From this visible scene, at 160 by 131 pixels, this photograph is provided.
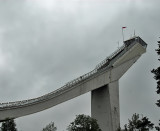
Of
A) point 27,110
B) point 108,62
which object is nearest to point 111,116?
point 108,62

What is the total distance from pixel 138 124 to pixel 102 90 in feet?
42.6

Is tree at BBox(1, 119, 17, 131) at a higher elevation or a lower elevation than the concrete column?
lower

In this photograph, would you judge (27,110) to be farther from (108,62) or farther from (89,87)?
(108,62)

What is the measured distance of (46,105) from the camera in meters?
32.3

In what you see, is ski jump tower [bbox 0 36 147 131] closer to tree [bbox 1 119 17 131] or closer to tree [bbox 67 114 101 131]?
tree [bbox 1 119 17 131]

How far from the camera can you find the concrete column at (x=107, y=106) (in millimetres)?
36031

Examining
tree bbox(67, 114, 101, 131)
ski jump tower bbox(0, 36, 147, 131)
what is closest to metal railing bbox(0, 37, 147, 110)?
ski jump tower bbox(0, 36, 147, 131)

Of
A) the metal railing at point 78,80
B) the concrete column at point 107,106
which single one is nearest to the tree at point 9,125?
the metal railing at point 78,80

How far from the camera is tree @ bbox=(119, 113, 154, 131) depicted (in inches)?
958

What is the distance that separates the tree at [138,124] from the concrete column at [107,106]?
9717 mm

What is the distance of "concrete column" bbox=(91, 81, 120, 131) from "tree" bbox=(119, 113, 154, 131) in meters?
9.72

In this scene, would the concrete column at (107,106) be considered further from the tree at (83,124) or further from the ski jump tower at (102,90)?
the tree at (83,124)

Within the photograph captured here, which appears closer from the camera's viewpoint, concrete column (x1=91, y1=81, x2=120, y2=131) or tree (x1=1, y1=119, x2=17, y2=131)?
tree (x1=1, y1=119, x2=17, y2=131)

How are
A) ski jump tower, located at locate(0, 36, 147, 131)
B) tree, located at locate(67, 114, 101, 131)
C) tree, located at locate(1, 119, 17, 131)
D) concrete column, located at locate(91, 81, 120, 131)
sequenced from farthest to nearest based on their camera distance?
concrete column, located at locate(91, 81, 120, 131) → ski jump tower, located at locate(0, 36, 147, 131) → tree, located at locate(1, 119, 17, 131) → tree, located at locate(67, 114, 101, 131)
